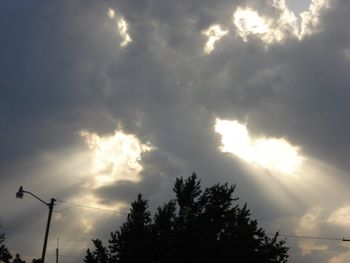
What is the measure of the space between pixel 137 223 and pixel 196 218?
475 centimetres

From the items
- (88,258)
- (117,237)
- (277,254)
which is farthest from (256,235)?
(88,258)

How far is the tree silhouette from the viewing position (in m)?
35.8

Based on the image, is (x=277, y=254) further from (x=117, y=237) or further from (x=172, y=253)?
(x=117, y=237)

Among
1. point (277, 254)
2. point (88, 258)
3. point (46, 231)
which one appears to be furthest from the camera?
point (88, 258)

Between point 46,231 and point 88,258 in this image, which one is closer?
point 46,231

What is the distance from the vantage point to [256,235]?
125 ft

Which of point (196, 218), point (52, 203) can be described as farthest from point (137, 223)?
point (52, 203)

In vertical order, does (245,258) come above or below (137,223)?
below

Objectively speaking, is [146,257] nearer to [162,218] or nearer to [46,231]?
[162,218]

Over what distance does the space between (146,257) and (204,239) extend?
491 cm

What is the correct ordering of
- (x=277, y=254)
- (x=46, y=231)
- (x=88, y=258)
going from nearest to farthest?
1. (x=46, y=231)
2. (x=277, y=254)
3. (x=88, y=258)

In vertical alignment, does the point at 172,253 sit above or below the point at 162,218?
below

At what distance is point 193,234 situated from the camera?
1403 inches

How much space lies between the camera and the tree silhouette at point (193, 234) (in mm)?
35750
